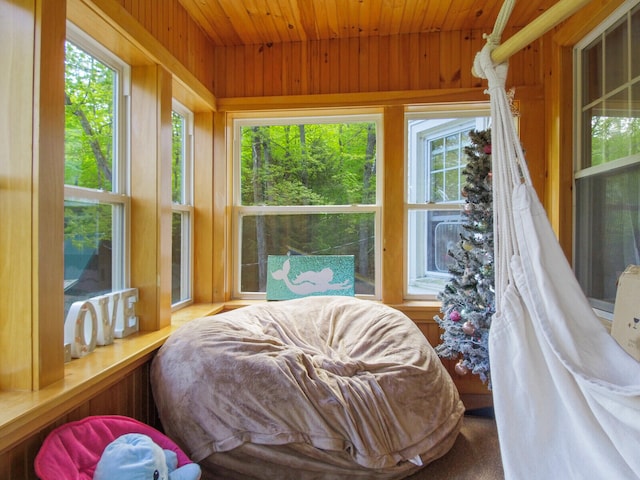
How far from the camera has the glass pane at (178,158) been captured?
8.49 ft

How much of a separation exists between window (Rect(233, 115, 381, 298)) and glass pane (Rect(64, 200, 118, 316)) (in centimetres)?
112

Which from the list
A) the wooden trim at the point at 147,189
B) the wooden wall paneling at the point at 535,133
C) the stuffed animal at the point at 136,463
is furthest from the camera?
the wooden wall paneling at the point at 535,133

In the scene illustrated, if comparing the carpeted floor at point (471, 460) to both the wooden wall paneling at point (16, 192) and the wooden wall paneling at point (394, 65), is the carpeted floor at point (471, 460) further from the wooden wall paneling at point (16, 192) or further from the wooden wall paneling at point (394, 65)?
the wooden wall paneling at point (394, 65)

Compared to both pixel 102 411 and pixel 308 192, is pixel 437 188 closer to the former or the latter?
pixel 308 192

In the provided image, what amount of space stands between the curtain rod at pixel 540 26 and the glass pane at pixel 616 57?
4.25 ft

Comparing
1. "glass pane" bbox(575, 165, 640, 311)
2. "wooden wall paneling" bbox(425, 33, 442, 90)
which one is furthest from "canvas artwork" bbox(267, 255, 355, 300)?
"glass pane" bbox(575, 165, 640, 311)

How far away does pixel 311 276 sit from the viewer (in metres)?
2.84

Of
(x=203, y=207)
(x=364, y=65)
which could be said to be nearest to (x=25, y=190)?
(x=203, y=207)

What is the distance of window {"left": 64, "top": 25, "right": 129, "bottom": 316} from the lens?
1665 mm

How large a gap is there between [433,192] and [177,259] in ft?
6.24

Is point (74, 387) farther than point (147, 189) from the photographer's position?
No

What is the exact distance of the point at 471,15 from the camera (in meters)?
2.45

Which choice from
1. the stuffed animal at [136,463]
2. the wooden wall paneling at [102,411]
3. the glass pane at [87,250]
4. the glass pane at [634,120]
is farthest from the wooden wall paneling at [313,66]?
the stuffed animal at [136,463]

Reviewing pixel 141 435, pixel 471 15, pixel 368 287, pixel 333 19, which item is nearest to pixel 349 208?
pixel 368 287
